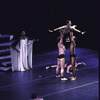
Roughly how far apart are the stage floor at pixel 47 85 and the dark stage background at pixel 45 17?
4.65 meters

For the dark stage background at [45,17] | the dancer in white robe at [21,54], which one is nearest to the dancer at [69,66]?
the dancer in white robe at [21,54]

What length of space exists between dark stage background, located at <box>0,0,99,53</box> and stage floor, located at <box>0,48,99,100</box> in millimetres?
4646

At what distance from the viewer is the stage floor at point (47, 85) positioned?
23.5 feet

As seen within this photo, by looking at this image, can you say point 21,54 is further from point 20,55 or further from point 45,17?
point 45,17

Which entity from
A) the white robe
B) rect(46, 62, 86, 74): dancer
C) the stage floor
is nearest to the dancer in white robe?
the white robe

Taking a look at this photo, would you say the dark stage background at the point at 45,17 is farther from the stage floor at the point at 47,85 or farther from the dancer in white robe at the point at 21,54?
the stage floor at the point at 47,85

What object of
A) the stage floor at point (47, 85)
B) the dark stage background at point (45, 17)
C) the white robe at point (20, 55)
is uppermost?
the dark stage background at point (45, 17)

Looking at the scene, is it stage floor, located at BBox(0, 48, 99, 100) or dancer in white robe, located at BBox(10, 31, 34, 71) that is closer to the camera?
stage floor, located at BBox(0, 48, 99, 100)

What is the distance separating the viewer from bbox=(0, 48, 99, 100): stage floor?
23.5ft

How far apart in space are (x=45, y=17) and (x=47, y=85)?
8.12 meters

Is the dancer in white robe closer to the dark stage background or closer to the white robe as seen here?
the white robe

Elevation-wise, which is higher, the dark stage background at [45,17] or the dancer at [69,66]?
the dark stage background at [45,17]

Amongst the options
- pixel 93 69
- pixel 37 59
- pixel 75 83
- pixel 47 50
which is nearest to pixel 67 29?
pixel 75 83

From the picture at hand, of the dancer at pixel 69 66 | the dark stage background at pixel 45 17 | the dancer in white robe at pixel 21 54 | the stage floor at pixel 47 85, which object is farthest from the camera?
the dark stage background at pixel 45 17
